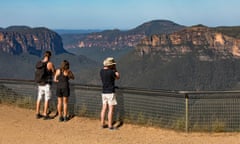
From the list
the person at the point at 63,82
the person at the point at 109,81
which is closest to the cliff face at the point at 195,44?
the person at the point at 63,82

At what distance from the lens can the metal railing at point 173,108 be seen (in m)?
10.5

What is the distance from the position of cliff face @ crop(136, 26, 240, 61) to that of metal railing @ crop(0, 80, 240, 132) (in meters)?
128

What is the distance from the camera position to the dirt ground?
9.62 metres

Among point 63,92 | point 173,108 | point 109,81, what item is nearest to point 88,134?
point 109,81

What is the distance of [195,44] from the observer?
146000 millimetres

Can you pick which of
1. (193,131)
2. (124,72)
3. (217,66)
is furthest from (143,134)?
(124,72)

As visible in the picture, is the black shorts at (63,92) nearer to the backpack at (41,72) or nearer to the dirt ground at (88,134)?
the backpack at (41,72)

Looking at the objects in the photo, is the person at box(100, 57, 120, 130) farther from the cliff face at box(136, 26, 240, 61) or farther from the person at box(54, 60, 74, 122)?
the cliff face at box(136, 26, 240, 61)

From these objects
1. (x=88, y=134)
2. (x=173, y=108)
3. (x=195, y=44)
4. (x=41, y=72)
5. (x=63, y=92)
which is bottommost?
(x=195, y=44)

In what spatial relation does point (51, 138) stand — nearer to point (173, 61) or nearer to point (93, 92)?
point (93, 92)

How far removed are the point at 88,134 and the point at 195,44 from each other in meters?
138

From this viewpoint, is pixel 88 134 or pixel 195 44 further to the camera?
pixel 195 44

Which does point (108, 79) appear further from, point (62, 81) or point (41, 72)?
point (41, 72)

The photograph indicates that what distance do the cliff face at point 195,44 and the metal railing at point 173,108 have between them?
127763 mm
